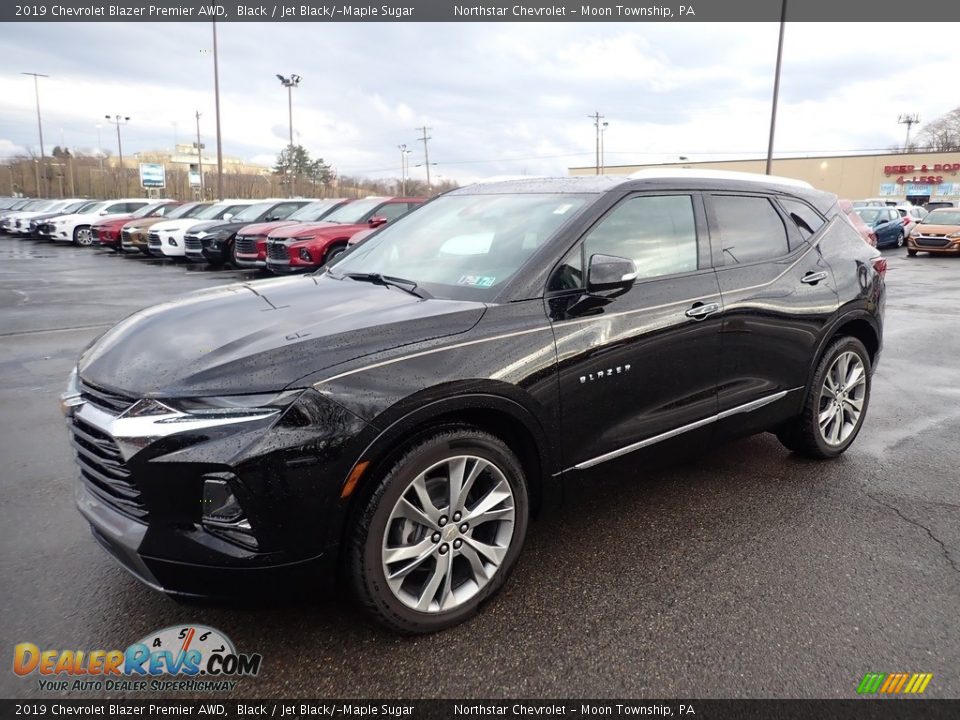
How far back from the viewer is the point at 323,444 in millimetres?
2277

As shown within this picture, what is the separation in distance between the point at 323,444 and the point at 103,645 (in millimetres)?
1238

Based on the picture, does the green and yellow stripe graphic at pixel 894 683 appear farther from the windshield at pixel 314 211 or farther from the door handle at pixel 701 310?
the windshield at pixel 314 211

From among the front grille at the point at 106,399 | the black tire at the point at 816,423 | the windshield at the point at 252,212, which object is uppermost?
the windshield at the point at 252,212

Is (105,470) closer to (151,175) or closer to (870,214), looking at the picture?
(870,214)

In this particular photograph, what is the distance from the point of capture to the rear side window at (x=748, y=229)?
3.85 meters

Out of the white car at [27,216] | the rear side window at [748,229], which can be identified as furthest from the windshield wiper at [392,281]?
the white car at [27,216]

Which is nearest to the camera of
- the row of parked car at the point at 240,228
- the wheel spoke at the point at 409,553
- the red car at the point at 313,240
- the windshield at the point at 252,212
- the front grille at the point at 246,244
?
the wheel spoke at the point at 409,553

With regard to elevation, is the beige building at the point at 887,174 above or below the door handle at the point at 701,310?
above

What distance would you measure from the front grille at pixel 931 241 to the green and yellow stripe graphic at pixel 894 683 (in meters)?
23.8

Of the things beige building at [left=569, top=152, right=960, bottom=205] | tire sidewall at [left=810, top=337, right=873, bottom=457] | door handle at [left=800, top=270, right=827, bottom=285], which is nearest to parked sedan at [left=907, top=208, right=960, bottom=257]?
tire sidewall at [left=810, top=337, right=873, bottom=457]

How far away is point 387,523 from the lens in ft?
8.05

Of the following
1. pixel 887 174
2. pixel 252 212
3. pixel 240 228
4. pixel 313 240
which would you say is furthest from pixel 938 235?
pixel 887 174

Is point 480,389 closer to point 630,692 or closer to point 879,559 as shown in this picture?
point 630,692

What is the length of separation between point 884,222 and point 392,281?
27.7m
